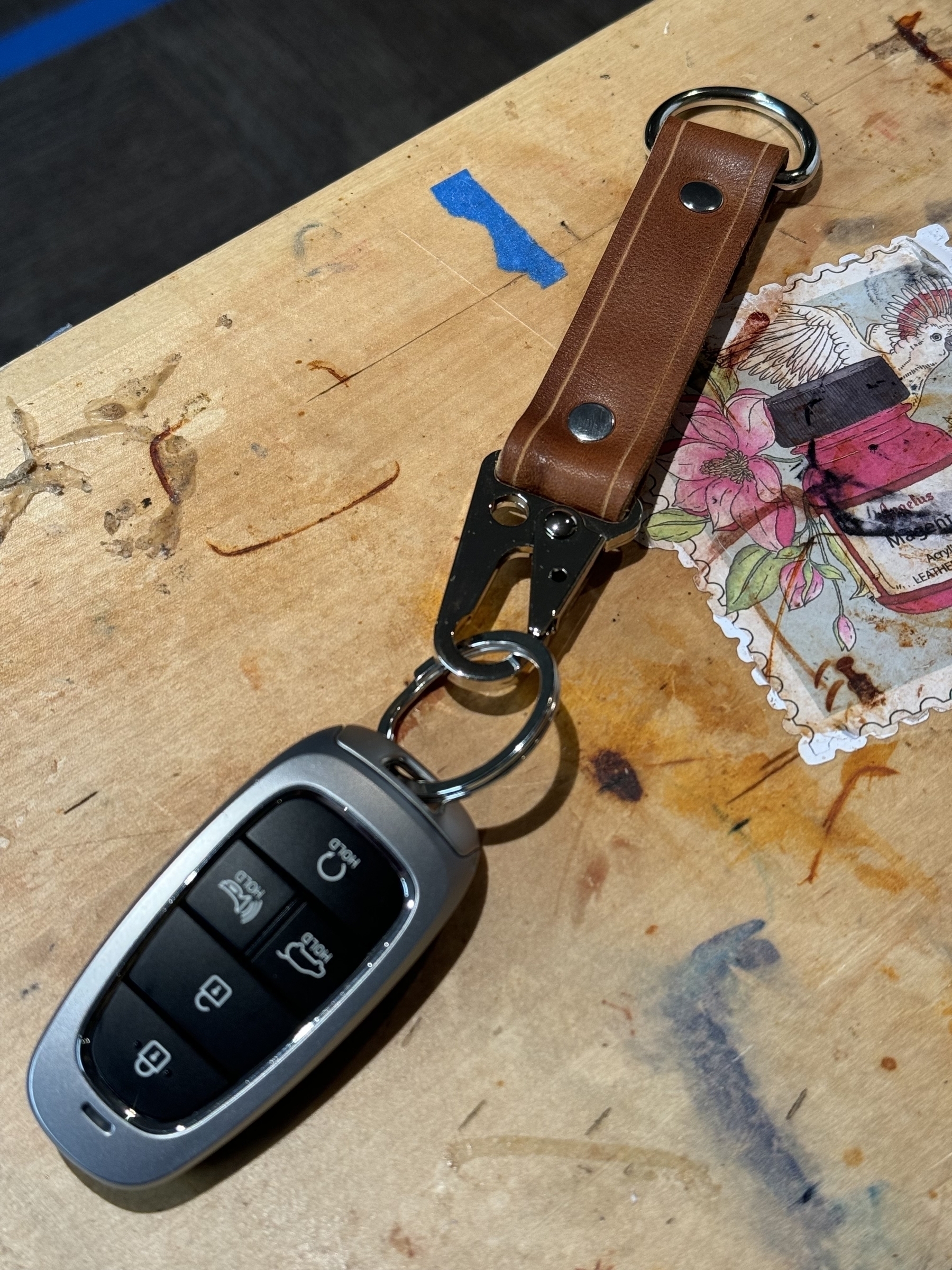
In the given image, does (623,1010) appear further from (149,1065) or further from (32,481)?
(32,481)

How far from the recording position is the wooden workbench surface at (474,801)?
1.48 feet

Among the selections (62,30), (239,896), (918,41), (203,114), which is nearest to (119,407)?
(239,896)

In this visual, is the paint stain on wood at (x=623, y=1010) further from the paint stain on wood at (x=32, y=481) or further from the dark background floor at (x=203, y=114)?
the dark background floor at (x=203, y=114)

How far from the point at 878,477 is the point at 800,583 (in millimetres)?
81

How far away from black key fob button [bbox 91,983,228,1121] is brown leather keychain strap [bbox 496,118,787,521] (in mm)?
308

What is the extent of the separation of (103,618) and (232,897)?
0.17m

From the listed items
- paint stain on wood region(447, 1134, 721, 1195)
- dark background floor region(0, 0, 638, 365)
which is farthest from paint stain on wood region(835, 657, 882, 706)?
dark background floor region(0, 0, 638, 365)

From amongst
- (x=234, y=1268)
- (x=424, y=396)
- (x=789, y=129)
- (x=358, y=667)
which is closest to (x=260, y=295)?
(x=424, y=396)

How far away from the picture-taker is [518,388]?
1.95 ft

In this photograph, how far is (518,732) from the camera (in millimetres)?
504

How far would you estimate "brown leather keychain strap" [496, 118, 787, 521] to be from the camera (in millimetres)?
533

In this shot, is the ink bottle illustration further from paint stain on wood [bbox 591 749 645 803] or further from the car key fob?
the car key fob

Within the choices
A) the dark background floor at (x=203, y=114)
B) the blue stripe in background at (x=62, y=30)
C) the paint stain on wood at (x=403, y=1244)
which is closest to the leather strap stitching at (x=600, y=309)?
the paint stain on wood at (x=403, y=1244)

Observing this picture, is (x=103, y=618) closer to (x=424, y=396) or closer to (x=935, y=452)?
(x=424, y=396)
